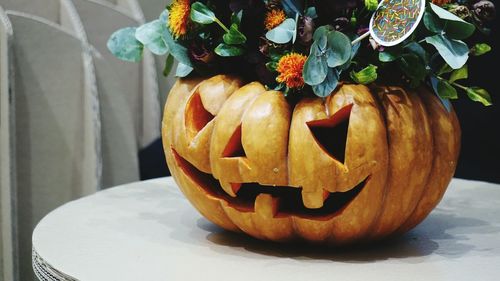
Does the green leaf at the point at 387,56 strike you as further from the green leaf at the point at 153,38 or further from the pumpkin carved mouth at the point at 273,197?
the green leaf at the point at 153,38

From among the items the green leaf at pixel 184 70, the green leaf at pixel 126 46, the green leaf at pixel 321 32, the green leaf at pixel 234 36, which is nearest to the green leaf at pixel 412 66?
the green leaf at pixel 321 32

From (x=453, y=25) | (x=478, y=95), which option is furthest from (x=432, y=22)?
(x=478, y=95)

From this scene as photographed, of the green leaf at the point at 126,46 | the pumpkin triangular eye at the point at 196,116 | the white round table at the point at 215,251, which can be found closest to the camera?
the white round table at the point at 215,251

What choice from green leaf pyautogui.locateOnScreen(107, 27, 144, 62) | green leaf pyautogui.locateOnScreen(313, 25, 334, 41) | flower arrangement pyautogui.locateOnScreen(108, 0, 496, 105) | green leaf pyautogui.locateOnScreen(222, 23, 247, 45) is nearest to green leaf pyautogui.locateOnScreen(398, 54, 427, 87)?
flower arrangement pyautogui.locateOnScreen(108, 0, 496, 105)

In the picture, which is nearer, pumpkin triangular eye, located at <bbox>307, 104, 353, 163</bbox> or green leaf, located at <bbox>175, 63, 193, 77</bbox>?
pumpkin triangular eye, located at <bbox>307, 104, 353, 163</bbox>

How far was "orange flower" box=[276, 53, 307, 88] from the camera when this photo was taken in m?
0.95

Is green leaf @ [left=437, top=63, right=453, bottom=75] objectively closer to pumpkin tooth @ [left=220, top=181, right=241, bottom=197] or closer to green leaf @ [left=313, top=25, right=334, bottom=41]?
green leaf @ [left=313, top=25, right=334, bottom=41]

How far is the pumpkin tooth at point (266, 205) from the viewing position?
0.98m

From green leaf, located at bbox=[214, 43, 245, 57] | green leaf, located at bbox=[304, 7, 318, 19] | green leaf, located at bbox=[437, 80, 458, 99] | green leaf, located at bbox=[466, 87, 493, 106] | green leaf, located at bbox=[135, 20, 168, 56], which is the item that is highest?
green leaf, located at bbox=[304, 7, 318, 19]

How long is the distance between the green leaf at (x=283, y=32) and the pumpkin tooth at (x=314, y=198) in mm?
203

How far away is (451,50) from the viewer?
95 cm

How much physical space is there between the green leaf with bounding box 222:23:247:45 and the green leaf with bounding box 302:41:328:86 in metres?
0.11

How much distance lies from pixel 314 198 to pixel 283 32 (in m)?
0.22

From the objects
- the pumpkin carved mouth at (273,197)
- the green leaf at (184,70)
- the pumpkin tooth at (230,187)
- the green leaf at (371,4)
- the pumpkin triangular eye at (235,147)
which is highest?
the green leaf at (371,4)
